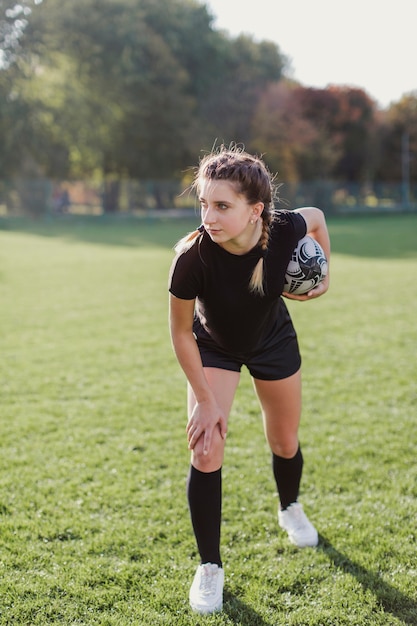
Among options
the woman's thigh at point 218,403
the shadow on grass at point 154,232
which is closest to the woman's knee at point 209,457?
the woman's thigh at point 218,403

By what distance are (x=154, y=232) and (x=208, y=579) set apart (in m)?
26.8

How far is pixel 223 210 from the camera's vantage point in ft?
9.01

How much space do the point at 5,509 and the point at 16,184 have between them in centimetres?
3263

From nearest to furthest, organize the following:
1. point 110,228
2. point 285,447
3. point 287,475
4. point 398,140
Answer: point 285,447, point 287,475, point 110,228, point 398,140

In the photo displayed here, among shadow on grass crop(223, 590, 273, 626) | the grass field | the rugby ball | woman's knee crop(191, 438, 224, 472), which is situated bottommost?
shadow on grass crop(223, 590, 273, 626)

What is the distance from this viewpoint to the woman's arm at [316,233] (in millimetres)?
3338

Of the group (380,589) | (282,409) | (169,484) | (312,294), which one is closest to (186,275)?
(312,294)

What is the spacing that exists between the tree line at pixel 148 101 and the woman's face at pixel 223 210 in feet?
110

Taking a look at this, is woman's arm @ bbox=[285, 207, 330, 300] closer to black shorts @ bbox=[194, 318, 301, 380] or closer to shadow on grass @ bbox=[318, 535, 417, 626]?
black shorts @ bbox=[194, 318, 301, 380]

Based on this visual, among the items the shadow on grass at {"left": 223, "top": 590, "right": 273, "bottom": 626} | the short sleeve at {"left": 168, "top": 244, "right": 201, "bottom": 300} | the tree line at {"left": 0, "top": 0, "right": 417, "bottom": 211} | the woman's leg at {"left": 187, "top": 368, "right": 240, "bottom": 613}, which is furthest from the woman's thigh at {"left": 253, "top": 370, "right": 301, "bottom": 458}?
the tree line at {"left": 0, "top": 0, "right": 417, "bottom": 211}

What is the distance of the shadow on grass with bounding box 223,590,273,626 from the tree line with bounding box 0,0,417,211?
3405cm

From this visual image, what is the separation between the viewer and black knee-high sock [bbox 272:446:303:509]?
139 inches

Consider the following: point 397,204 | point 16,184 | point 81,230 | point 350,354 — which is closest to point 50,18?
point 16,184

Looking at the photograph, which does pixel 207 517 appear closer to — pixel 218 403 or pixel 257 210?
pixel 218 403
